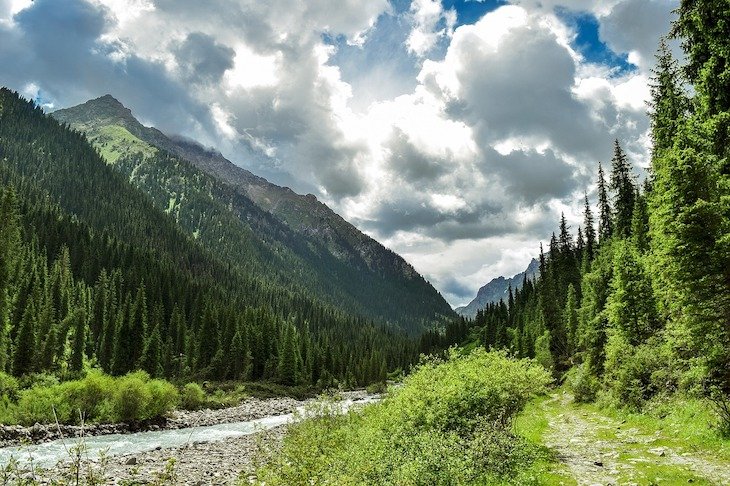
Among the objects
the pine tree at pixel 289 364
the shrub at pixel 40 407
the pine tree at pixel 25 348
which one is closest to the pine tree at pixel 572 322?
the pine tree at pixel 289 364

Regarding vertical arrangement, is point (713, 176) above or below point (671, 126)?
below

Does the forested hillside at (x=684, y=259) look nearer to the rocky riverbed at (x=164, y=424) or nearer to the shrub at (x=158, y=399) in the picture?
the rocky riverbed at (x=164, y=424)

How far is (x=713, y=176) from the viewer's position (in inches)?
856

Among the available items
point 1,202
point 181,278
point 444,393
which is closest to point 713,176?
point 444,393

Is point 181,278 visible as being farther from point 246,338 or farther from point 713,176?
point 713,176

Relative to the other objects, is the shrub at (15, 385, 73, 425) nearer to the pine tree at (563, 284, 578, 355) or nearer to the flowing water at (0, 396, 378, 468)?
the flowing water at (0, 396, 378, 468)

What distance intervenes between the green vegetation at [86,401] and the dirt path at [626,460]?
1682 inches

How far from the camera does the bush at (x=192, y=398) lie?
233ft

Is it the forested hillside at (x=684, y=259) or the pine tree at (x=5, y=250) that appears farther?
the pine tree at (x=5, y=250)

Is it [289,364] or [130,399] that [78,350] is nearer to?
[130,399]

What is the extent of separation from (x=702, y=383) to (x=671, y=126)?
23575 millimetres

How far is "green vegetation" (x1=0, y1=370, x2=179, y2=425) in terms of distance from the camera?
45062mm

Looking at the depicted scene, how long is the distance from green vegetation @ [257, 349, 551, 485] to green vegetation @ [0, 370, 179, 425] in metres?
32.8

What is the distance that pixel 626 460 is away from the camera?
1669 cm
